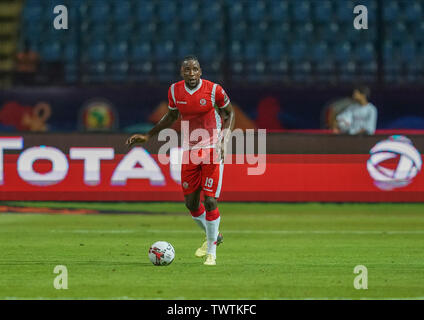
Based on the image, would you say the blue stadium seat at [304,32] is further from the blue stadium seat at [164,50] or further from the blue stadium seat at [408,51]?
the blue stadium seat at [164,50]

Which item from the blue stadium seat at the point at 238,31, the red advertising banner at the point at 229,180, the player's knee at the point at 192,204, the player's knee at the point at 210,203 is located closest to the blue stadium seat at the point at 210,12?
the blue stadium seat at the point at 238,31

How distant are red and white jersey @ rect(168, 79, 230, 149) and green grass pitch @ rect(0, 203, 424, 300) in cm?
140

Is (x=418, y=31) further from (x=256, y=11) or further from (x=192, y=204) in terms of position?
(x=192, y=204)

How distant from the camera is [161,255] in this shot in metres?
10.1

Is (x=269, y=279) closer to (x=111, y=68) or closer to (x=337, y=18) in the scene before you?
(x=111, y=68)

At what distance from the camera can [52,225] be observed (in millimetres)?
15219

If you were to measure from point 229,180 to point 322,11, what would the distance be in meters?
8.69

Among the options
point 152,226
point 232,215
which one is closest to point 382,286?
point 152,226

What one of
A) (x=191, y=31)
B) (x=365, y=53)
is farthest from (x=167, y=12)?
(x=365, y=53)

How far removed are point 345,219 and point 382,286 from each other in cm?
765

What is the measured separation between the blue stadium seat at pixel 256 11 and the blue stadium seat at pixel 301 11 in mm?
824

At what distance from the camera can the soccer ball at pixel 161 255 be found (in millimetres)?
10117

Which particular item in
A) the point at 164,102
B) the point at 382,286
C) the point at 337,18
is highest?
the point at 337,18

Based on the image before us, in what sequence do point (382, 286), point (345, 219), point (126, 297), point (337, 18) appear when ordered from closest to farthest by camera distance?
point (126, 297), point (382, 286), point (345, 219), point (337, 18)
